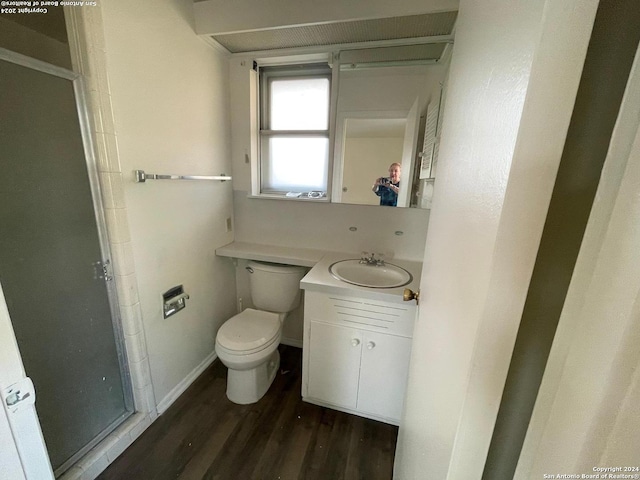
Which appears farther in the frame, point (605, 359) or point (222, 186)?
point (222, 186)

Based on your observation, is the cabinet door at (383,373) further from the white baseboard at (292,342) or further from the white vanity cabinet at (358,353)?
the white baseboard at (292,342)

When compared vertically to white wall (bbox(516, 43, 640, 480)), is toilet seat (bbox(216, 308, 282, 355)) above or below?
below

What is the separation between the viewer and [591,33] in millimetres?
236

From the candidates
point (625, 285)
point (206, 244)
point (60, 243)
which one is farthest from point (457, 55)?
point (206, 244)

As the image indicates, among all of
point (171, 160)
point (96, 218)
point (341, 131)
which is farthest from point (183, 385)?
point (341, 131)

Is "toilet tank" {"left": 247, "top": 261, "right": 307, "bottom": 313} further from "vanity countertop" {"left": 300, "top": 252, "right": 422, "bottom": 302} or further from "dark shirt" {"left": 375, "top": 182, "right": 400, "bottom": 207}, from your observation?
"dark shirt" {"left": 375, "top": 182, "right": 400, "bottom": 207}

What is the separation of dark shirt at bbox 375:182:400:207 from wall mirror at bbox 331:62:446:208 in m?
0.03

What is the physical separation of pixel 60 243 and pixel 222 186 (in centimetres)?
97

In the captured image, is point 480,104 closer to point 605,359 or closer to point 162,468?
point 605,359

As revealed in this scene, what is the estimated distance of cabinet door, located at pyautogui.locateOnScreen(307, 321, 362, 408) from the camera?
1394 millimetres

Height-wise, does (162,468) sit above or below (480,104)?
below

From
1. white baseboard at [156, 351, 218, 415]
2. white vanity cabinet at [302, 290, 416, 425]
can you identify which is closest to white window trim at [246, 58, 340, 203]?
white vanity cabinet at [302, 290, 416, 425]

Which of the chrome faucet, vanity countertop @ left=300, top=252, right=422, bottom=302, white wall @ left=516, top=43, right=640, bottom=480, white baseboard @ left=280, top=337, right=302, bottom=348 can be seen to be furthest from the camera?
white baseboard @ left=280, top=337, right=302, bottom=348

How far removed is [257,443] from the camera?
134 cm
